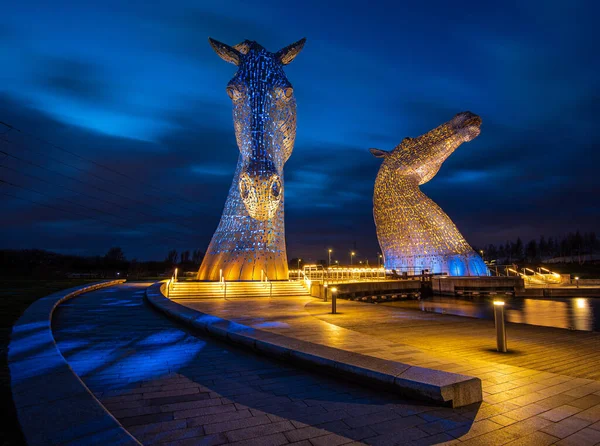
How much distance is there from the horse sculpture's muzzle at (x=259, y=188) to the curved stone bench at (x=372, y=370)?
14.2 meters

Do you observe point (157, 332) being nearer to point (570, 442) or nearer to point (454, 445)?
point (454, 445)

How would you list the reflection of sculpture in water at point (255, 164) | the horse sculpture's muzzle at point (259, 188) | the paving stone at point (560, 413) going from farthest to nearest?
the reflection of sculpture in water at point (255, 164) < the horse sculpture's muzzle at point (259, 188) < the paving stone at point (560, 413)

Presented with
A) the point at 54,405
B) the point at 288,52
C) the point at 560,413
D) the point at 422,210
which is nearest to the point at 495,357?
the point at 560,413

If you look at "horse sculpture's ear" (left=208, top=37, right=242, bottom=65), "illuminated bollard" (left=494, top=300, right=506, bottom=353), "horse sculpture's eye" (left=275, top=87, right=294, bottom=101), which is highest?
"horse sculpture's ear" (left=208, top=37, right=242, bottom=65)

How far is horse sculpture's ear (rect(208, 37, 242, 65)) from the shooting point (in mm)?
22406

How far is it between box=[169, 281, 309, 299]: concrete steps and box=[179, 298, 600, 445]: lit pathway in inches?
262

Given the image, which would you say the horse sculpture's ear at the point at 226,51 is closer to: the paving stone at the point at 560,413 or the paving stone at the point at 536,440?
the paving stone at the point at 560,413

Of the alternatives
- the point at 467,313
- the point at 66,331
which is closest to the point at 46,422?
the point at 66,331

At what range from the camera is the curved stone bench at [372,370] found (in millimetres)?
3771

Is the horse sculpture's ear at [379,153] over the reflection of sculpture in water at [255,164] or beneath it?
over

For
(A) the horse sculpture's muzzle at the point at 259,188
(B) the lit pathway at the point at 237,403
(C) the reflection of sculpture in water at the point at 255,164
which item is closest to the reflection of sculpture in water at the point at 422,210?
(C) the reflection of sculpture in water at the point at 255,164

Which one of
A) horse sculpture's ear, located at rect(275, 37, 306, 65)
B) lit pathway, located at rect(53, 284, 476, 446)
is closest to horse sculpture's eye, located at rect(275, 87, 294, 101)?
horse sculpture's ear, located at rect(275, 37, 306, 65)

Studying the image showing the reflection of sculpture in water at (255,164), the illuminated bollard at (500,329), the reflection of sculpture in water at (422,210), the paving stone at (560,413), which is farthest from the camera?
the reflection of sculpture in water at (422,210)

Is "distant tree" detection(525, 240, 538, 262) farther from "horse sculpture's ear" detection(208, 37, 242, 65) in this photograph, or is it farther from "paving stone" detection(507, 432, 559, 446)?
"paving stone" detection(507, 432, 559, 446)
